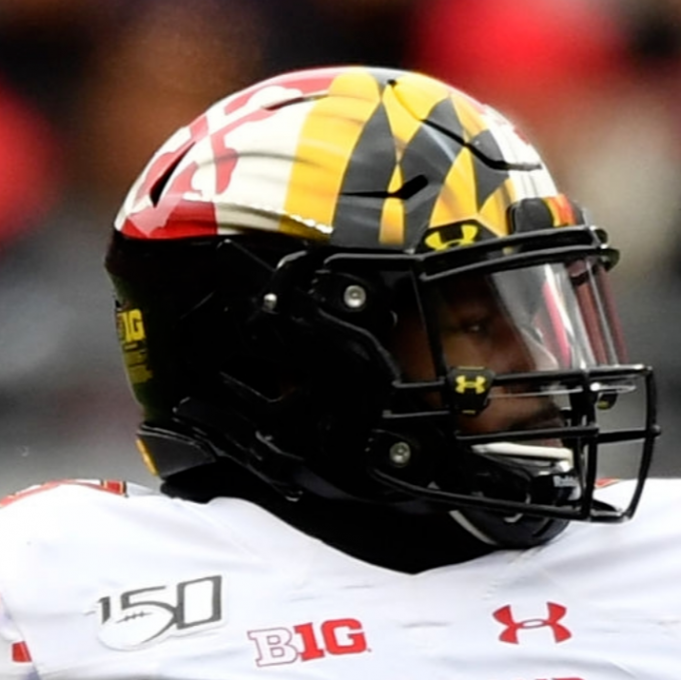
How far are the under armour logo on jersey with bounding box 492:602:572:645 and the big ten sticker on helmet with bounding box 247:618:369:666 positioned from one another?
0.29 feet

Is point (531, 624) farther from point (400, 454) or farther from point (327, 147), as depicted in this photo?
point (327, 147)

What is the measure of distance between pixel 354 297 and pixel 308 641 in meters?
0.22

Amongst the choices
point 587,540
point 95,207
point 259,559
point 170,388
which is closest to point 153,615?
point 259,559

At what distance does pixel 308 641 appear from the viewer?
1082 mm

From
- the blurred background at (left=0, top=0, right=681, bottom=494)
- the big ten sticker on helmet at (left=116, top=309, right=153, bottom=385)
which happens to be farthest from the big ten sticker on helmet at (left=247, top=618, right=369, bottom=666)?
the blurred background at (left=0, top=0, right=681, bottom=494)

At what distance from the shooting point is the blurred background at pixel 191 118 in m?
2.25

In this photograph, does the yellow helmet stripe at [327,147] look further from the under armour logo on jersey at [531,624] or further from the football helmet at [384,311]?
the under armour logo on jersey at [531,624]

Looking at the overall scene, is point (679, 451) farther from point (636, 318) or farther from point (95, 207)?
point (95, 207)

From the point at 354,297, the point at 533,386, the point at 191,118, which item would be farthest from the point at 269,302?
the point at 191,118

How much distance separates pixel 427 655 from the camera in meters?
1.08

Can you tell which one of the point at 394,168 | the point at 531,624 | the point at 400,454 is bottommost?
the point at 531,624

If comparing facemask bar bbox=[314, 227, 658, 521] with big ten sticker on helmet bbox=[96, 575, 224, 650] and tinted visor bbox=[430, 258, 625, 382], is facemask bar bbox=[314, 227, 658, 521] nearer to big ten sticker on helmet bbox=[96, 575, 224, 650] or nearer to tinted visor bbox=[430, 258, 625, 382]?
tinted visor bbox=[430, 258, 625, 382]

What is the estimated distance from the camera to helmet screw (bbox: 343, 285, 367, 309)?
1103mm

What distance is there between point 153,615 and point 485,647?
21cm
